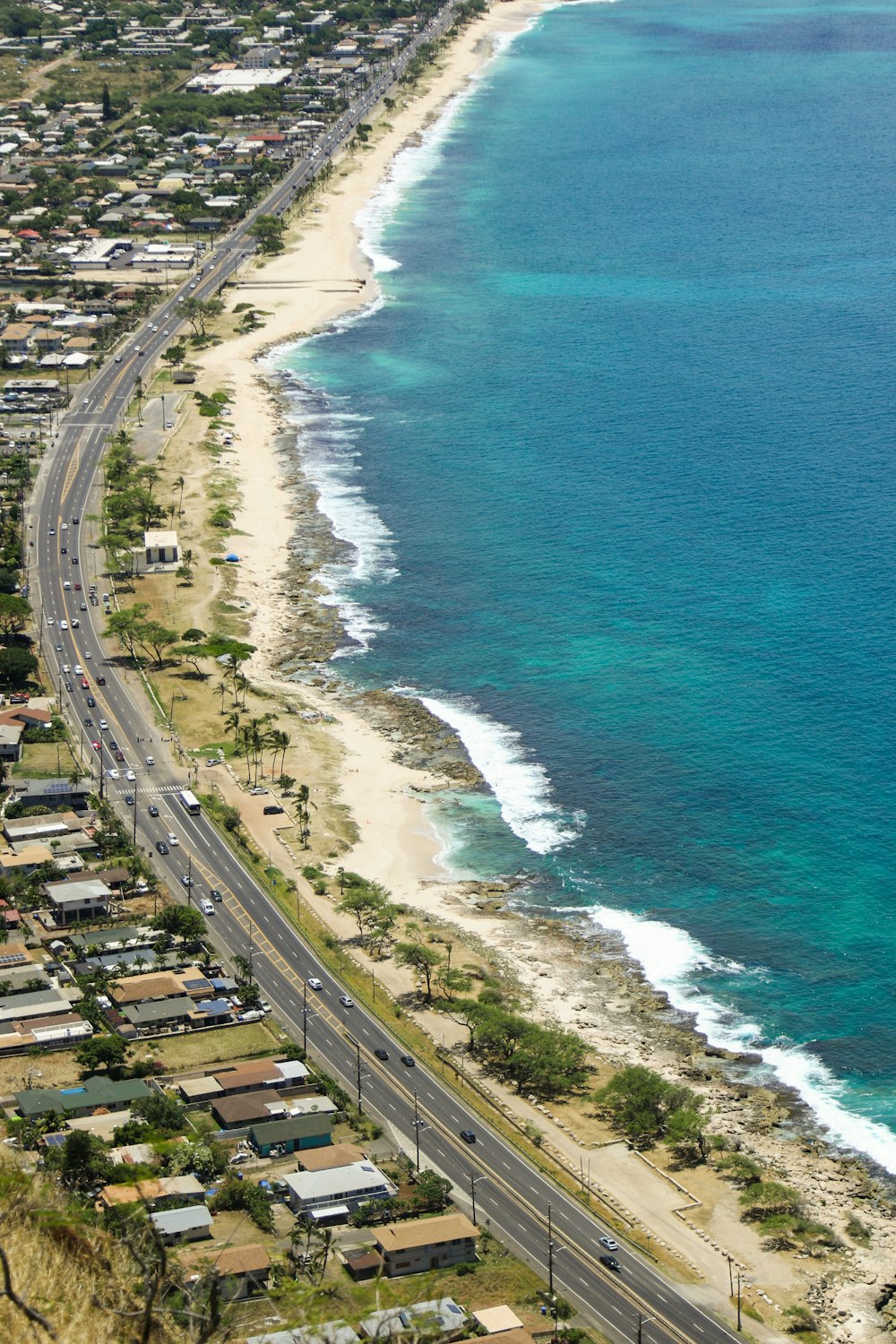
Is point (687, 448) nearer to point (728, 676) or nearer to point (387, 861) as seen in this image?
point (728, 676)

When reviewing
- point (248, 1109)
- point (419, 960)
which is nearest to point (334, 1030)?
point (419, 960)

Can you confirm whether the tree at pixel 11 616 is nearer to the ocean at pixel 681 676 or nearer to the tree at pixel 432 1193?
the ocean at pixel 681 676

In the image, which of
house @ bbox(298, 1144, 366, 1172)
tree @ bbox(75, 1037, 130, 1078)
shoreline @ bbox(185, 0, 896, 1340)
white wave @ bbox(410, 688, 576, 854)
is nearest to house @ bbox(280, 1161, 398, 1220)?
house @ bbox(298, 1144, 366, 1172)

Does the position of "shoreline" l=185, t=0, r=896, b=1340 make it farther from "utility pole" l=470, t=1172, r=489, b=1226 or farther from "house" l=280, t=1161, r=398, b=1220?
"house" l=280, t=1161, r=398, b=1220

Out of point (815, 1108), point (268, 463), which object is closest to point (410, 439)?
point (268, 463)

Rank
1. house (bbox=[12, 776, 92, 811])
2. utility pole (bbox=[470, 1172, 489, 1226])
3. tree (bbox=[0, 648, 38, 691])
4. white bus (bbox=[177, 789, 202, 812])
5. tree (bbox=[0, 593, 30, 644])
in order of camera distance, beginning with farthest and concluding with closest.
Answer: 1. tree (bbox=[0, 593, 30, 644])
2. tree (bbox=[0, 648, 38, 691])
3. white bus (bbox=[177, 789, 202, 812])
4. house (bbox=[12, 776, 92, 811])
5. utility pole (bbox=[470, 1172, 489, 1226])

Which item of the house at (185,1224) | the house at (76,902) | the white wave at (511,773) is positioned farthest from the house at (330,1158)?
the white wave at (511,773)
